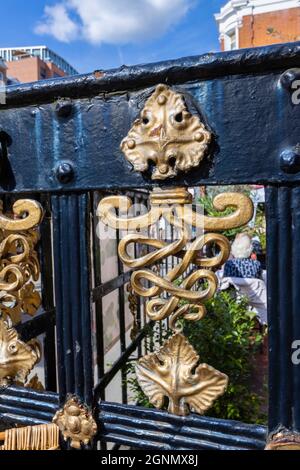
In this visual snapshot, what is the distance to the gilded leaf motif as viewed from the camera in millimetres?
752

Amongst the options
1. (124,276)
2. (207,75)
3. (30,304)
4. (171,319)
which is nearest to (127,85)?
(207,75)

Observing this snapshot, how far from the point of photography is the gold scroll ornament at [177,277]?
0.72m

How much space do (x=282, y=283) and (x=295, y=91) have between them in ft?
1.15

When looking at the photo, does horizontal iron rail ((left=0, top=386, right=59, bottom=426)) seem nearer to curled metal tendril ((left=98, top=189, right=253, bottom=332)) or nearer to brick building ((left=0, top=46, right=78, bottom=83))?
curled metal tendril ((left=98, top=189, right=253, bottom=332))

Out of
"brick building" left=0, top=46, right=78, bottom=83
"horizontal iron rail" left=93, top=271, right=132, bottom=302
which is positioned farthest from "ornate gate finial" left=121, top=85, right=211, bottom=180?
"brick building" left=0, top=46, right=78, bottom=83

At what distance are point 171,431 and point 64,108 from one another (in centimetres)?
74

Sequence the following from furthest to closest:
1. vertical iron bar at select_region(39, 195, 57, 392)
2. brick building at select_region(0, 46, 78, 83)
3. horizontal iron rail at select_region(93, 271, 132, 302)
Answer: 1. brick building at select_region(0, 46, 78, 83)
2. horizontal iron rail at select_region(93, 271, 132, 302)
3. vertical iron bar at select_region(39, 195, 57, 392)

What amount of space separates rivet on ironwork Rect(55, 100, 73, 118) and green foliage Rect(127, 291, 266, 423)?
5.48 feet

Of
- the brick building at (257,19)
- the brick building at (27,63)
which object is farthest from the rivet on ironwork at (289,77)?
the brick building at (27,63)

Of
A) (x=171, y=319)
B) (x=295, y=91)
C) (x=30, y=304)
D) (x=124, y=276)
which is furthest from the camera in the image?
(x=124, y=276)

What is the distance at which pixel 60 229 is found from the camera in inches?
33.0

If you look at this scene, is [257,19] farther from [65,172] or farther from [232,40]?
[65,172]

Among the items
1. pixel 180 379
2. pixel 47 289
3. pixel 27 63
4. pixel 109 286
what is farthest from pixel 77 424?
pixel 27 63
